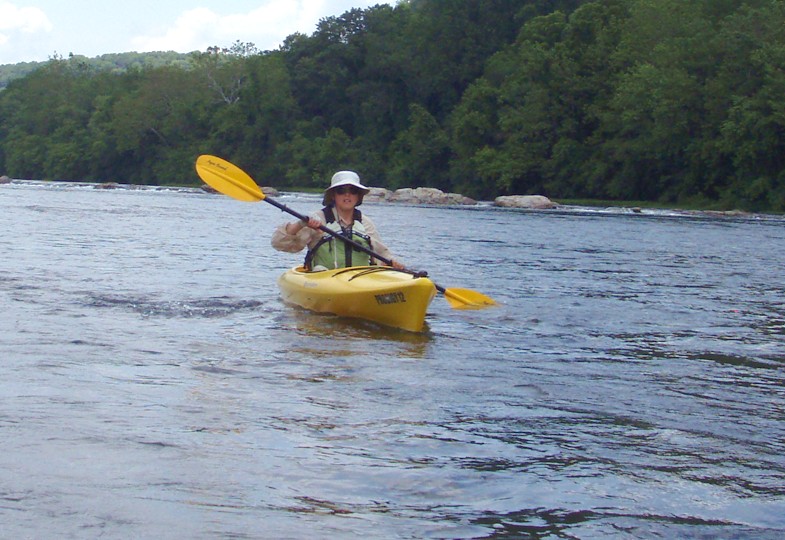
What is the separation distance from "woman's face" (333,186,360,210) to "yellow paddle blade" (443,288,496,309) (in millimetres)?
1004

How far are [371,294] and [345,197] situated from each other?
1017 millimetres

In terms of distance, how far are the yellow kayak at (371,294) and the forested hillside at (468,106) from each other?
26509 millimetres

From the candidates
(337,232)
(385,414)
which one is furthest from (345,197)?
(385,414)

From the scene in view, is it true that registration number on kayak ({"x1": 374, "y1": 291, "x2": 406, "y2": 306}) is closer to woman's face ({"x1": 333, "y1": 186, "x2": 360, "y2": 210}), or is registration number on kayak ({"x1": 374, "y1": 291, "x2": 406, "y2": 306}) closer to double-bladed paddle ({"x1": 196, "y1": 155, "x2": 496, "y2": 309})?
woman's face ({"x1": 333, "y1": 186, "x2": 360, "y2": 210})

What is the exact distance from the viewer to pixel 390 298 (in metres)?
7.26

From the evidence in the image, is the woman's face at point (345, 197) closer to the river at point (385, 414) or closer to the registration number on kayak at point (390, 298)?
the river at point (385, 414)

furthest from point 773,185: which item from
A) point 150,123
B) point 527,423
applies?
point 150,123

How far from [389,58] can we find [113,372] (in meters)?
55.5

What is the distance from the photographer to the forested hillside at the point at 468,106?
3494 centimetres

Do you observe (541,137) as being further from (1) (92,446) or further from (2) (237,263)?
(1) (92,446)

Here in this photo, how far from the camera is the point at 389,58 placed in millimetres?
59500

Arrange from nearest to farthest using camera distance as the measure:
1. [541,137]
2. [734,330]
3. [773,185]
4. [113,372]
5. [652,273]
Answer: [113,372], [734,330], [652,273], [773,185], [541,137]

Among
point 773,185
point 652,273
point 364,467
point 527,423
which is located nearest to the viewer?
point 364,467

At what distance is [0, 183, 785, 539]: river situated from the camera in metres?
3.30
